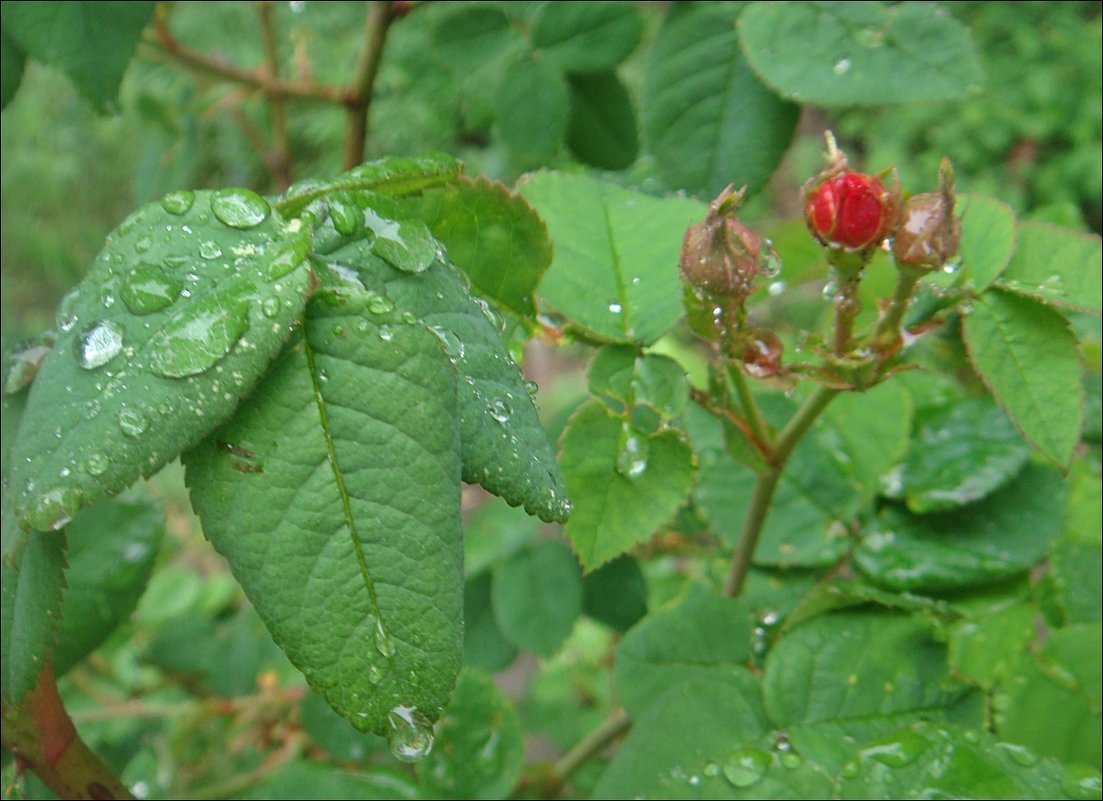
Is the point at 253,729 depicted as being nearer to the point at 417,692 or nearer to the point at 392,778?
the point at 392,778

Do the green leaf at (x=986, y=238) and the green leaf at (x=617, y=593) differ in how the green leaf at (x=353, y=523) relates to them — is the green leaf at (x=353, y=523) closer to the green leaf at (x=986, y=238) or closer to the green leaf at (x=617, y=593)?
the green leaf at (x=986, y=238)

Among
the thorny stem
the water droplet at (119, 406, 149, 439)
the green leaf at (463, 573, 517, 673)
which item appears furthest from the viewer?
the green leaf at (463, 573, 517, 673)

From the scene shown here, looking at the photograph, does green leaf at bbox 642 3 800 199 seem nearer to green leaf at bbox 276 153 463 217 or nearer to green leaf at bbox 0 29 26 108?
green leaf at bbox 276 153 463 217

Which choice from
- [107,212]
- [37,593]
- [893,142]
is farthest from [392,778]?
[107,212]

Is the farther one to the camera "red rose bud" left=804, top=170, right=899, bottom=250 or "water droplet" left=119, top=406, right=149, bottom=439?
"red rose bud" left=804, top=170, right=899, bottom=250

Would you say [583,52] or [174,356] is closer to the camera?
[174,356]

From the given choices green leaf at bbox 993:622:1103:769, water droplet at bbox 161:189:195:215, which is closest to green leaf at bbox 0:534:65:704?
water droplet at bbox 161:189:195:215

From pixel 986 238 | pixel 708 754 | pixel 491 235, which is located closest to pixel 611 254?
pixel 491 235
